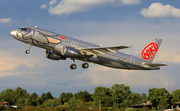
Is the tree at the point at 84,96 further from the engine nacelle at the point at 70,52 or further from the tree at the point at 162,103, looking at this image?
the engine nacelle at the point at 70,52

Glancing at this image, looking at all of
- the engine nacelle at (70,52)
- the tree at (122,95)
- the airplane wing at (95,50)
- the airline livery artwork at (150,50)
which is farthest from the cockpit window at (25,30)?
the tree at (122,95)

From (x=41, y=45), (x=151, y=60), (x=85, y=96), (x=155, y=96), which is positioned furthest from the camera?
(x=85, y=96)

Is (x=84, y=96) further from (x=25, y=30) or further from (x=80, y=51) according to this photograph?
(x=25, y=30)

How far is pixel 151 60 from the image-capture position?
50250 millimetres

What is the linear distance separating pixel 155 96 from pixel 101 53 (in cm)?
8718

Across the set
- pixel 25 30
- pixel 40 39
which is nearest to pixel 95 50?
pixel 40 39

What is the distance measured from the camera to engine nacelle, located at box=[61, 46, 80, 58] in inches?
1529

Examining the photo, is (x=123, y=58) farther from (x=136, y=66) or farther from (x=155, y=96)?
(x=155, y=96)

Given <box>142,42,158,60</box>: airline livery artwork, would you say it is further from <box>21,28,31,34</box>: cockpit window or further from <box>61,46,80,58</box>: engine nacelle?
<box>21,28,31,34</box>: cockpit window

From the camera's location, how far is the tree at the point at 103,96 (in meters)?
115

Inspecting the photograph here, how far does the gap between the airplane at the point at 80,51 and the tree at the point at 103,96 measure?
68.9 m

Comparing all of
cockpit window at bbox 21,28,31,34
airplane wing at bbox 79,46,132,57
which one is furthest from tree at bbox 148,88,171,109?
cockpit window at bbox 21,28,31,34

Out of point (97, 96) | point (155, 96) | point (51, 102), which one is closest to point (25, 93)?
point (51, 102)

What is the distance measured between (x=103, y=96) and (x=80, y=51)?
81.8 m
